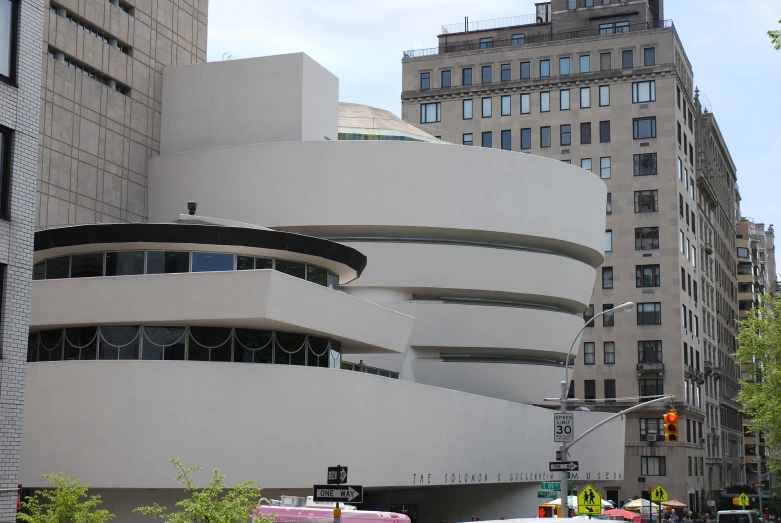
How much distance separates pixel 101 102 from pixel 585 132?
182ft

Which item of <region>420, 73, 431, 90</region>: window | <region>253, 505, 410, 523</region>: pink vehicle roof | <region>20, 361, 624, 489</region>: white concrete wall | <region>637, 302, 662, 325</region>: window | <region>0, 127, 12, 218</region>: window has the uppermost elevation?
<region>420, 73, 431, 90</region>: window

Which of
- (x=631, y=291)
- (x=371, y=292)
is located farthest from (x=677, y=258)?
(x=371, y=292)

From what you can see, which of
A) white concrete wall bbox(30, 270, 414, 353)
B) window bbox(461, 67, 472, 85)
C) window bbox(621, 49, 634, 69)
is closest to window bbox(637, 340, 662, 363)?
window bbox(621, 49, 634, 69)

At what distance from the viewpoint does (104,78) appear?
183ft

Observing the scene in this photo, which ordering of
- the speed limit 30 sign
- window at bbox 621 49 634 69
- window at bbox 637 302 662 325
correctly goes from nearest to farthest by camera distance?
1. the speed limit 30 sign
2. window at bbox 637 302 662 325
3. window at bbox 621 49 634 69

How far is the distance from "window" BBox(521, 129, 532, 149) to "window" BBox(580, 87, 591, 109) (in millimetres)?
5322

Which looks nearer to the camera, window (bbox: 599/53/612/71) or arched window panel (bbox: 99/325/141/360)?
arched window panel (bbox: 99/325/141/360)

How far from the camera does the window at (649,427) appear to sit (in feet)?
306

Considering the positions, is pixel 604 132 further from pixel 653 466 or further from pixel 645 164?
pixel 653 466

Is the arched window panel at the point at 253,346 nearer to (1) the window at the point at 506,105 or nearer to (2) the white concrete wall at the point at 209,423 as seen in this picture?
(2) the white concrete wall at the point at 209,423

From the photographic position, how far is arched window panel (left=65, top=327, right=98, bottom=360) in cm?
3862

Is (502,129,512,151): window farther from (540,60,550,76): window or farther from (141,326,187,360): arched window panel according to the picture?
(141,326,187,360): arched window panel

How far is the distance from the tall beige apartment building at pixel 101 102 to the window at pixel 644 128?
4948 centimetres

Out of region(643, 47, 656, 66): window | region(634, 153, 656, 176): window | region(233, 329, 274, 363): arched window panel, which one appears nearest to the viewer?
region(233, 329, 274, 363): arched window panel
